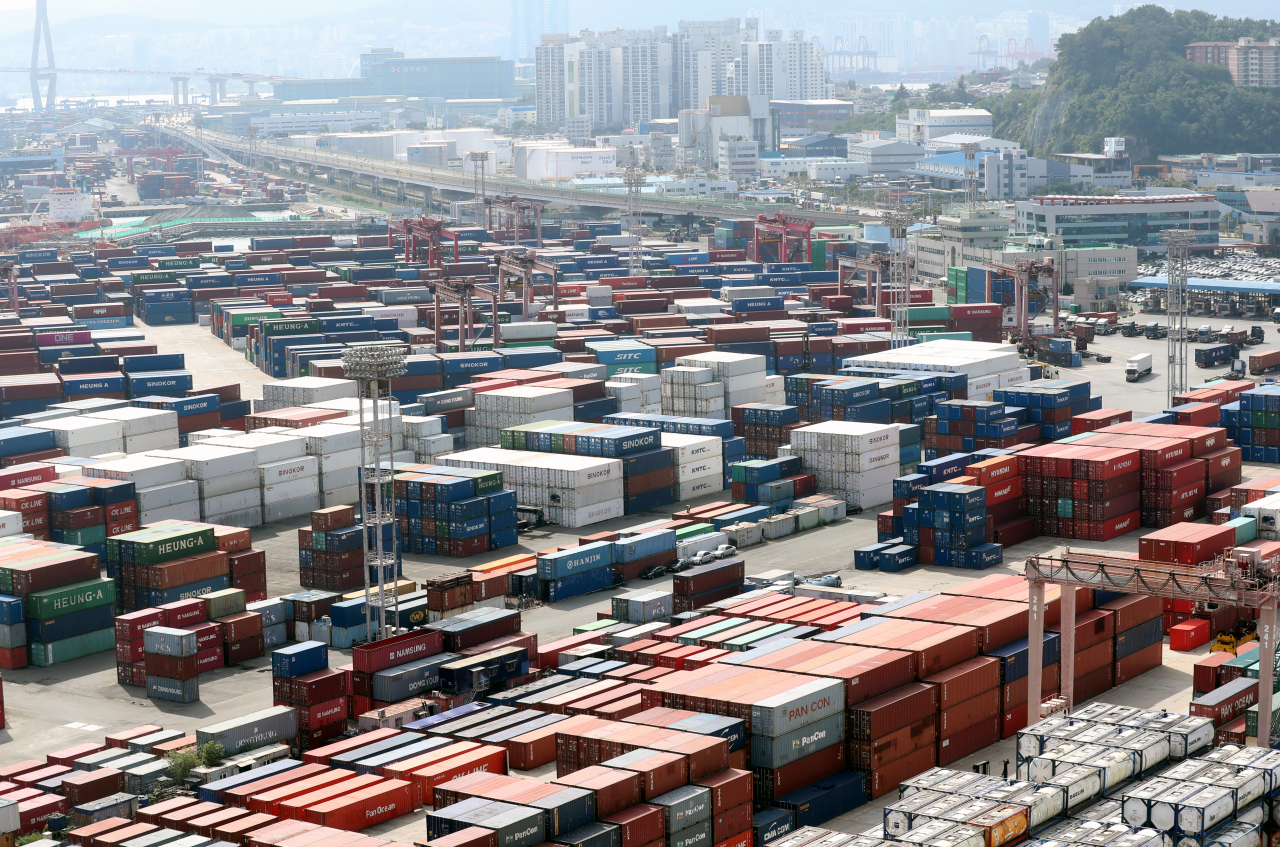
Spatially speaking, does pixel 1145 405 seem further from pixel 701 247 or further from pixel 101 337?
pixel 701 247

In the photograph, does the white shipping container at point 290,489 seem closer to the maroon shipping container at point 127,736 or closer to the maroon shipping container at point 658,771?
the maroon shipping container at point 127,736

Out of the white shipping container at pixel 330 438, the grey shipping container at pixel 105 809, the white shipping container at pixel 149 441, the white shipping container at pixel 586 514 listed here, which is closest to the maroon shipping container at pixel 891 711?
the grey shipping container at pixel 105 809

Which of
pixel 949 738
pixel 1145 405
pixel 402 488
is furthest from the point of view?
pixel 1145 405

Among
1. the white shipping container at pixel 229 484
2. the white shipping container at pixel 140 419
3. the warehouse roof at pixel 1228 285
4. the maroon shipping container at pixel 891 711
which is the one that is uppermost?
the warehouse roof at pixel 1228 285

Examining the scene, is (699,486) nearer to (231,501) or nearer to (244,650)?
(231,501)

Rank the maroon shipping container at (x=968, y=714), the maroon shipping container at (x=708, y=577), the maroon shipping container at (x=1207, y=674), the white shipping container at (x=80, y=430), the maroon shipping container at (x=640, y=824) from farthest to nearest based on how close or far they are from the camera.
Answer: the white shipping container at (x=80, y=430) < the maroon shipping container at (x=708, y=577) < the maroon shipping container at (x=1207, y=674) < the maroon shipping container at (x=968, y=714) < the maroon shipping container at (x=640, y=824)

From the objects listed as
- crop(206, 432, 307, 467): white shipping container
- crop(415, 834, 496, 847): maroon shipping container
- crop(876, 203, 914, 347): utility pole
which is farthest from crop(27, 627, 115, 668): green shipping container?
crop(876, 203, 914, 347): utility pole

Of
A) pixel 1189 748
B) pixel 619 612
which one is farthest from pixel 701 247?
pixel 1189 748
